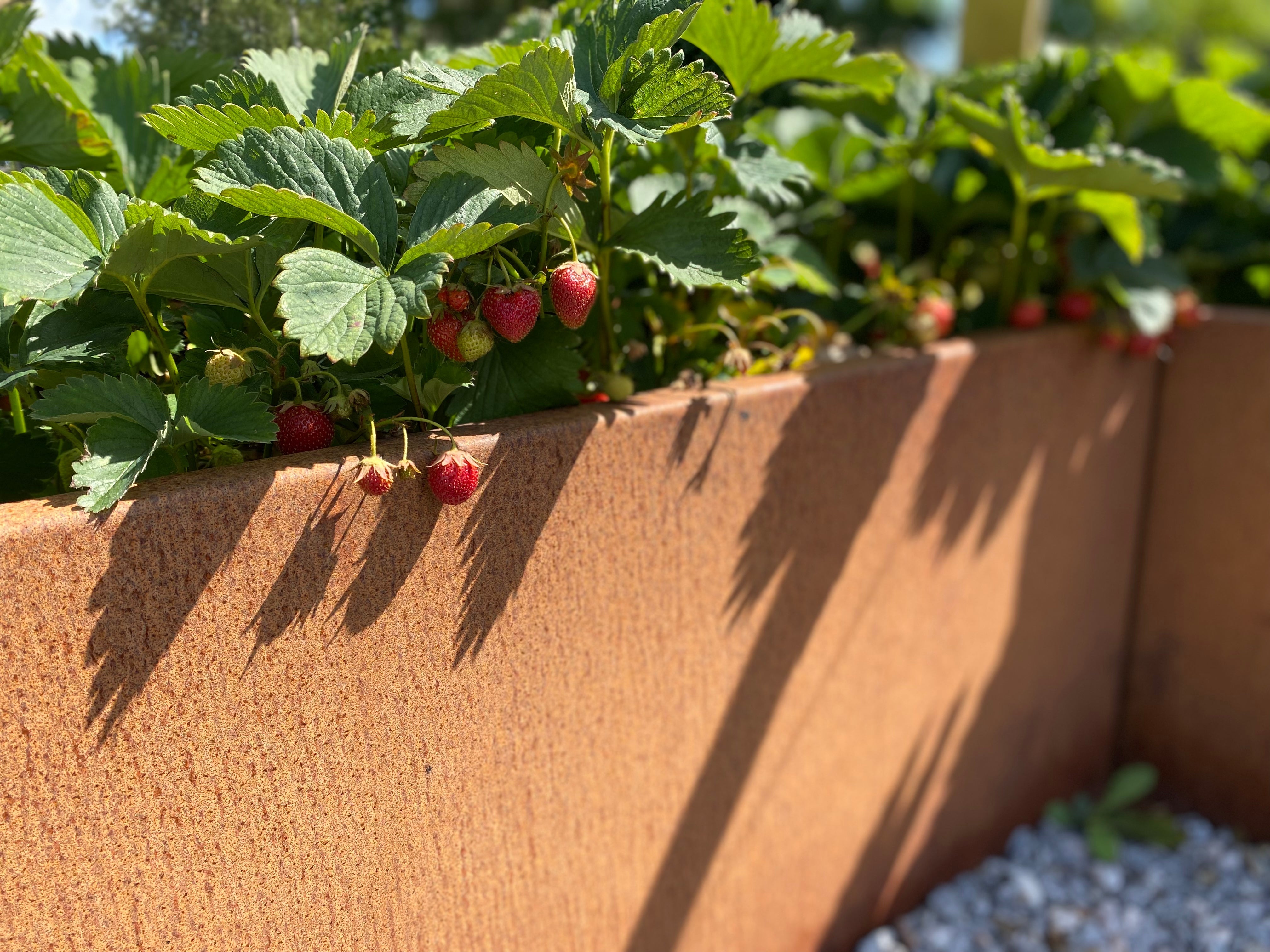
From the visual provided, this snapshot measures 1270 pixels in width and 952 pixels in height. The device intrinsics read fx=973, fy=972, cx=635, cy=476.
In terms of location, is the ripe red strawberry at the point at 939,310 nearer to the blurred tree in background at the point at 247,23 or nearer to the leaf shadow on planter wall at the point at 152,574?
the blurred tree in background at the point at 247,23

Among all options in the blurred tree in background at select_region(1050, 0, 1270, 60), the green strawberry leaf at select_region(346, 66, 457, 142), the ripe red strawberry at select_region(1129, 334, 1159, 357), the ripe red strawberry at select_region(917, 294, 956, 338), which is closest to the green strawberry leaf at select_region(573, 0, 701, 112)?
the green strawberry leaf at select_region(346, 66, 457, 142)

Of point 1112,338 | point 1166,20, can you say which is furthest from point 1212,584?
point 1166,20

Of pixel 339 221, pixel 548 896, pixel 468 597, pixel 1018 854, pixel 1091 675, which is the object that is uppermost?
pixel 339 221

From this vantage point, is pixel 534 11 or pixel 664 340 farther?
Result: pixel 534 11

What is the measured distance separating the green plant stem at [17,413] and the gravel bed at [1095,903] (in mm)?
1384

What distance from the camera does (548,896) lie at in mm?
1030

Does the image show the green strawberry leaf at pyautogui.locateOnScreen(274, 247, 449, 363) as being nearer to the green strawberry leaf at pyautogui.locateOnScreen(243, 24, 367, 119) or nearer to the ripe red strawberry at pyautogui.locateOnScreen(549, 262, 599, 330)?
the ripe red strawberry at pyautogui.locateOnScreen(549, 262, 599, 330)

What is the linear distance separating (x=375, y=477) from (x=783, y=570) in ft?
2.00

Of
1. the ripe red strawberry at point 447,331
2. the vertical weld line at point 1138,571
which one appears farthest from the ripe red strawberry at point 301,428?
the vertical weld line at point 1138,571

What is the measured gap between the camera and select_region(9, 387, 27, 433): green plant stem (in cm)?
77

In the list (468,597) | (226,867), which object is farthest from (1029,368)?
(226,867)

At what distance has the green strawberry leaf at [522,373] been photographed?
89cm

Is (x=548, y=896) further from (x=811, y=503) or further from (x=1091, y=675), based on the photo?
(x=1091, y=675)

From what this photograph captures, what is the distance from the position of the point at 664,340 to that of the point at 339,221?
1.68 feet
